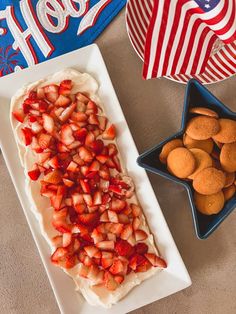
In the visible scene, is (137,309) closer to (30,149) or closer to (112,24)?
(30,149)

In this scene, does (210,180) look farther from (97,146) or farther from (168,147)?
(97,146)

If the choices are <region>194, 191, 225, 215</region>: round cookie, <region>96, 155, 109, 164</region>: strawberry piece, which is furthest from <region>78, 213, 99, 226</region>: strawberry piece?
<region>194, 191, 225, 215</region>: round cookie

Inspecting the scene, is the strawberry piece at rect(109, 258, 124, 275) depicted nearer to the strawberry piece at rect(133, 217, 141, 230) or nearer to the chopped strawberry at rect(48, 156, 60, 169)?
the strawberry piece at rect(133, 217, 141, 230)

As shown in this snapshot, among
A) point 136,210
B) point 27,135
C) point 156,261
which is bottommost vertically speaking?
point 156,261

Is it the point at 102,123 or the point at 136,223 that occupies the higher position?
the point at 102,123

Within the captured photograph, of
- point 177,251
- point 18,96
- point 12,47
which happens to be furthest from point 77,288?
point 12,47

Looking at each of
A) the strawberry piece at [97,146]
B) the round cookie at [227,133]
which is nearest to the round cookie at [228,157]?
the round cookie at [227,133]

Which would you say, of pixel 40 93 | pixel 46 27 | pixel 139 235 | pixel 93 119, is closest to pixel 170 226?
pixel 139 235
